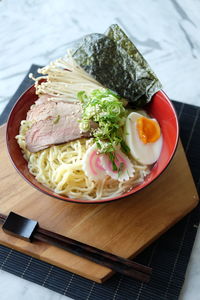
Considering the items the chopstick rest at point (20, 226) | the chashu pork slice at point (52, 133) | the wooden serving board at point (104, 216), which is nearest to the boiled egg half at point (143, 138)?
the wooden serving board at point (104, 216)

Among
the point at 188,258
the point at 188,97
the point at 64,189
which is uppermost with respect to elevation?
the point at 64,189

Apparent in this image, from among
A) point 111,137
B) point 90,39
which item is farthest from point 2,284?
point 90,39

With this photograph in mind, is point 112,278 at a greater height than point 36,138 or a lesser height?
lesser

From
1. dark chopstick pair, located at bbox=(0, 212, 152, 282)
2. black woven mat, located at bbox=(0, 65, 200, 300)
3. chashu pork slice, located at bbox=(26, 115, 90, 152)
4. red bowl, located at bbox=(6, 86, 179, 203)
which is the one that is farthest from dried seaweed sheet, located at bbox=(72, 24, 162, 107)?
dark chopstick pair, located at bbox=(0, 212, 152, 282)

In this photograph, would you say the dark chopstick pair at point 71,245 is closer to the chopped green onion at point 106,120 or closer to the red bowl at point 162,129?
the red bowl at point 162,129

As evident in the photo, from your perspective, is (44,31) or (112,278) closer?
(112,278)

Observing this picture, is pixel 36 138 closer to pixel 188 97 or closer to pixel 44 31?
pixel 188 97

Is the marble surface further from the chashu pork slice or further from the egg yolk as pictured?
the chashu pork slice
